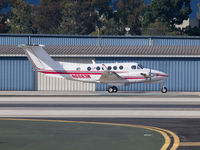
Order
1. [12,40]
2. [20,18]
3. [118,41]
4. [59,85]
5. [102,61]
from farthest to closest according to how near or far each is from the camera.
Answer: [20,18] < [118,41] < [12,40] < [102,61] < [59,85]

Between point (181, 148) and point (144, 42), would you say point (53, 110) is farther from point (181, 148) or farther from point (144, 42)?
point (144, 42)

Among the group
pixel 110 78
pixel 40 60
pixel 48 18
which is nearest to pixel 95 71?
pixel 110 78

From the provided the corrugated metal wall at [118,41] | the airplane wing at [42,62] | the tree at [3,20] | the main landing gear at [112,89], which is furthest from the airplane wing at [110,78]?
the tree at [3,20]

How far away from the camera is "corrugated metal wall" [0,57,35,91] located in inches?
1662

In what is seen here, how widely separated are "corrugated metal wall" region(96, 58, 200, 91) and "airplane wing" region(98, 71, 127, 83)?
352cm

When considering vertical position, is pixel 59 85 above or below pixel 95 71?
below

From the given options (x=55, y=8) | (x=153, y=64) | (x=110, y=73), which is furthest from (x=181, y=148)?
(x=55, y=8)

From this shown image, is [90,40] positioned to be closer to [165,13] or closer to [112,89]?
[112,89]

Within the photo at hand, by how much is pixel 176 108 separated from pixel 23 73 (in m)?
21.0

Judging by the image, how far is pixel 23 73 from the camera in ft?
139

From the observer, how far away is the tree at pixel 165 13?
330 feet

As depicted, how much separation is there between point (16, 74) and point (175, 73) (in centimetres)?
1536

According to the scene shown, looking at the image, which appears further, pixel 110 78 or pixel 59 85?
pixel 59 85

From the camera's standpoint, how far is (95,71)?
38438mm
